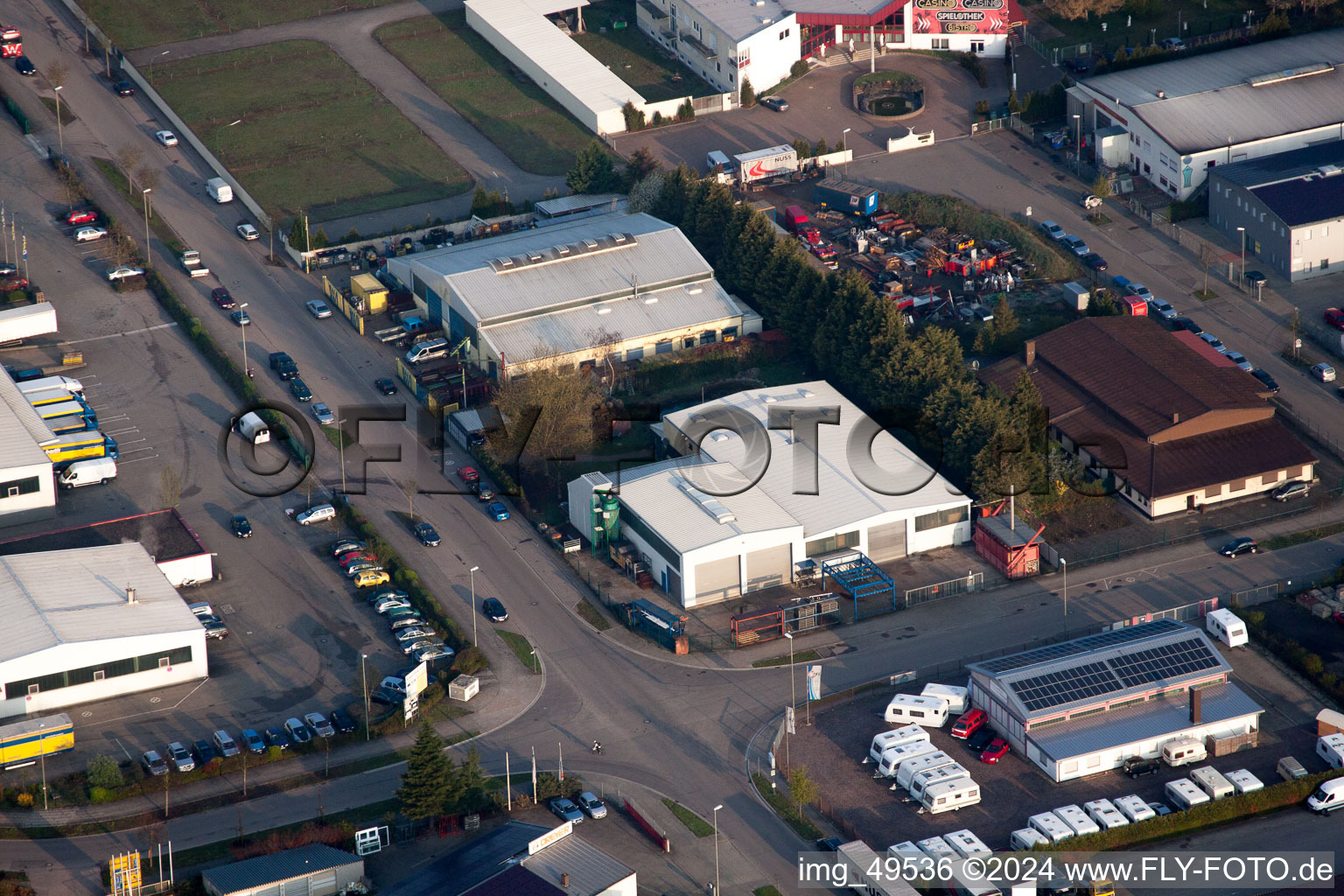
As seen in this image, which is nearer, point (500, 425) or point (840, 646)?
point (840, 646)

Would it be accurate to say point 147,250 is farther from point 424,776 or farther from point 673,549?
point 424,776

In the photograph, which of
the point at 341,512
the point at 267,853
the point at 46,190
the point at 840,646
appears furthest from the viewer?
the point at 46,190

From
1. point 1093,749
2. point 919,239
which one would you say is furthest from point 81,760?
point 919,239

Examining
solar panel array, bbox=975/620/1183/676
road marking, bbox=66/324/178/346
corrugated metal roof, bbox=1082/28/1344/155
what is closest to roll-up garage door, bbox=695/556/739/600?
solar panel array, bbox=975/620/1183/676

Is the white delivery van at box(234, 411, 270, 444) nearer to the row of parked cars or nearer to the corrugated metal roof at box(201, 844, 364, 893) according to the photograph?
the row of parked cars

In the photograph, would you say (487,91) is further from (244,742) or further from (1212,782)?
(1212,782)
